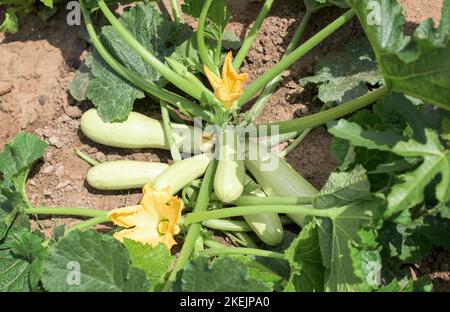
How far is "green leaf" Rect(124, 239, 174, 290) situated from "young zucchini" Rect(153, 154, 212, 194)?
34cm

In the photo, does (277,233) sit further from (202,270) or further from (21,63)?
(21,63)

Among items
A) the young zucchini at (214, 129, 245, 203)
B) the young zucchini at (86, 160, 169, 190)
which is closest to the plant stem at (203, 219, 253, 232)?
the young zucchini at (214, 129, 245, 203)

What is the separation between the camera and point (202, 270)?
5.83 feet

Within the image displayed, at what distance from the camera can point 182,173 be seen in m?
2.42

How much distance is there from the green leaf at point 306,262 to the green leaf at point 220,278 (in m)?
0.25

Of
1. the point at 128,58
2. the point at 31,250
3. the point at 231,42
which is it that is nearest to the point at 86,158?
the point at 128,58

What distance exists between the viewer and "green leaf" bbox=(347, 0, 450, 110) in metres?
1.67

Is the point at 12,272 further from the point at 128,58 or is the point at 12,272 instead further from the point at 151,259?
the point at 128,58

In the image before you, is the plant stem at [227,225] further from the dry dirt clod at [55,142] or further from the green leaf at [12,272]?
the dry dirt clod at [55,142]

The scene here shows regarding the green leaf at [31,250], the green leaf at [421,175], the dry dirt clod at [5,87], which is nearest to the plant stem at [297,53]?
the green leaf at [421,175]

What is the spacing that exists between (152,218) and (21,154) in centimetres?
71

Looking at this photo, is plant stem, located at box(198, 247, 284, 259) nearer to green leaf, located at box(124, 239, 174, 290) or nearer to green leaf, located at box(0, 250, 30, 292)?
green leaf, located at box(124, 239, 174, 290)

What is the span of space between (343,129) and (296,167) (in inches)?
33.4

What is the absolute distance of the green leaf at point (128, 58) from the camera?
2.60m
